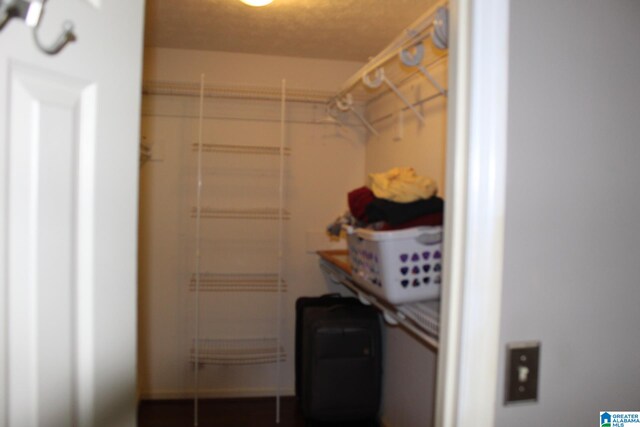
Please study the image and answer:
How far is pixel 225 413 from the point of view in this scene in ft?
8.32

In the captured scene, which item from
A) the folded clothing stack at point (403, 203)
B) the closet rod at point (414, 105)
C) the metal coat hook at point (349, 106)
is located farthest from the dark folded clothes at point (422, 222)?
→ the metal coat hook at point (349, 106)

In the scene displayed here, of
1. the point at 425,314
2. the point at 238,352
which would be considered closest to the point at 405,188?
the point at 425,314

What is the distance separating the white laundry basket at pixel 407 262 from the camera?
1357 mm

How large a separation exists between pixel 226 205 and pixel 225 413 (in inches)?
53.9

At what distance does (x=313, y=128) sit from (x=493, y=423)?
2389 mm

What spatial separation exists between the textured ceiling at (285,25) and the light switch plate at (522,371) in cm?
174

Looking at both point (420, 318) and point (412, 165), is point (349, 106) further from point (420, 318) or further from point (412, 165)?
point (420, 318)

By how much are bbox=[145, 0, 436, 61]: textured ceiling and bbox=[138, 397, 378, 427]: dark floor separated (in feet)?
7.54

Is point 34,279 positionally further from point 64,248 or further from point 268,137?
point 268,137

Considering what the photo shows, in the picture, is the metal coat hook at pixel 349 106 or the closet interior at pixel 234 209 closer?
the metal coat hook at pixel 349 106

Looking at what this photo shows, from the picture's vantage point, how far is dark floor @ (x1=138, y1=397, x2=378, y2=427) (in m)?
2.41

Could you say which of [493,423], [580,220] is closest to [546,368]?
[493,423]

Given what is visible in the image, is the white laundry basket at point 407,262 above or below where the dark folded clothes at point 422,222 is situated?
below

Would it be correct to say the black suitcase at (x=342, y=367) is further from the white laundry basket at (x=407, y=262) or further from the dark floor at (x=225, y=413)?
the white laundry basket at (x=407, y=262)
